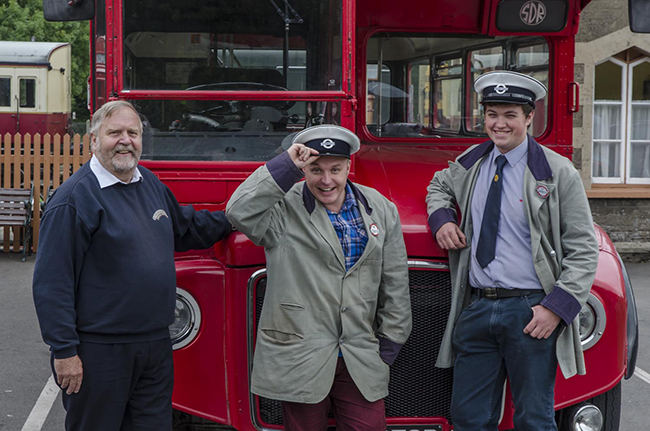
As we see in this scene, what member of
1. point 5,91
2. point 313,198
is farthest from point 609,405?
point 5,91

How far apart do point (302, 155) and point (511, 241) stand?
2.69 ft

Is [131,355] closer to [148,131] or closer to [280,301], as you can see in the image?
[280,301]

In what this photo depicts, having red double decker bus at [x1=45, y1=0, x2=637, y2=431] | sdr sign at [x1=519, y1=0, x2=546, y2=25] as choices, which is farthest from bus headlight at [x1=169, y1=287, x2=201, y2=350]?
sdr sign at [x1=519, y1=0, x2=546, y2=25]

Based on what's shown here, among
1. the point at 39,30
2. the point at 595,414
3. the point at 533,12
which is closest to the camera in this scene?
the point at 595,414

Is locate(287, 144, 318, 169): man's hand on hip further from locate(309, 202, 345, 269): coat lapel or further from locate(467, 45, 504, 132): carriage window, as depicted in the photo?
locate(467, 45, 504, 132): carriage window

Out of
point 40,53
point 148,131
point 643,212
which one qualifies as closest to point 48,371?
point 148,131

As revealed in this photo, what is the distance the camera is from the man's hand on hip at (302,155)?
9.07ft

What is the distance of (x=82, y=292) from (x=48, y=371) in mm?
3241

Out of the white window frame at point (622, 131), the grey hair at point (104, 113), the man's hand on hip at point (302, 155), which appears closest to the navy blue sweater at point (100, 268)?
the grey hair at point (104, 113)

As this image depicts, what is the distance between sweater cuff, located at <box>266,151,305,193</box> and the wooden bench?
8.20 m

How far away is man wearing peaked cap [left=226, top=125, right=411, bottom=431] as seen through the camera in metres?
2.77

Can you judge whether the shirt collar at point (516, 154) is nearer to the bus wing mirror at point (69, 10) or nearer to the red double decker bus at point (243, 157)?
the red double decker bus at point (243, 157)

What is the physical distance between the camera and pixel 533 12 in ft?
14.4

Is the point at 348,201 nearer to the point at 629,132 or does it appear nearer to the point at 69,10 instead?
the point at 69,10
